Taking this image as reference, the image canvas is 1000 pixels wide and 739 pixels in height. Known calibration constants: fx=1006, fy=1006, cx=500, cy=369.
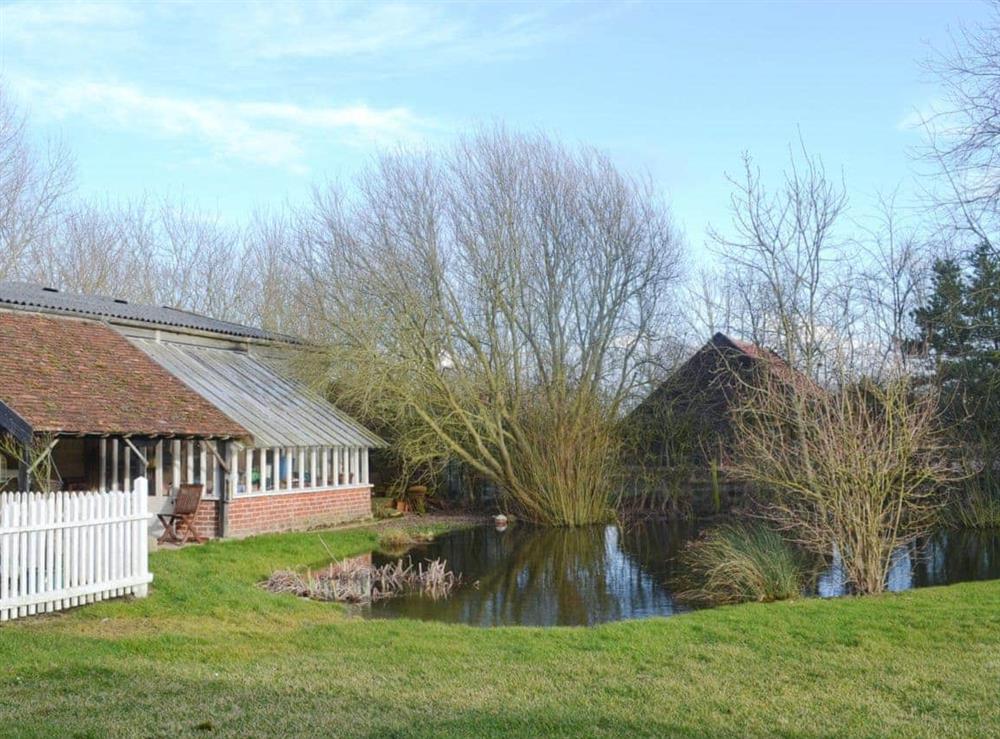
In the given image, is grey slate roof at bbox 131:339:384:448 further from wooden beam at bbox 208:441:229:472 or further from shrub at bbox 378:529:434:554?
shrub at bbox 378:529:434:554

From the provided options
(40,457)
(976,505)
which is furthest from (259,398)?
(976,505)

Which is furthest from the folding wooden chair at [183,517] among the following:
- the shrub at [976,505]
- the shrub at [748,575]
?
the shrub at [976,505]

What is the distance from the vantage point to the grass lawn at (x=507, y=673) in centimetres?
627

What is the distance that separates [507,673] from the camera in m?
7.89

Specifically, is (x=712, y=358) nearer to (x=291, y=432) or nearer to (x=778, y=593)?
(x=291, y=432)

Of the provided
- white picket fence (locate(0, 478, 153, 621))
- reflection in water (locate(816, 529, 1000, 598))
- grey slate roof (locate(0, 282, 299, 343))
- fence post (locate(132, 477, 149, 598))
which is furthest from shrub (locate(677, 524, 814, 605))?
grey slate roof (locate(0, 282, 299, 343))

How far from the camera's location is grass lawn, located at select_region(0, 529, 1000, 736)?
6266 mm

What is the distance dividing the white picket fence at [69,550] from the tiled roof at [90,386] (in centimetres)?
322

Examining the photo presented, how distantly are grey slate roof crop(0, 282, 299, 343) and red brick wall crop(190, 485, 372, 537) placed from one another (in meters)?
4.99

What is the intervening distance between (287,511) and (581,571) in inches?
279

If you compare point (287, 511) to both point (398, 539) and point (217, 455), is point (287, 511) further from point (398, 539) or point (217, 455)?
point (217, 455)

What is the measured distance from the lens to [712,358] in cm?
3145

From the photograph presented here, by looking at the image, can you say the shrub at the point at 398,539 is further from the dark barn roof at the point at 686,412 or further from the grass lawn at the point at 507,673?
the grass lawn at the point at 507,673

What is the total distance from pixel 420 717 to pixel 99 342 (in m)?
15.5
